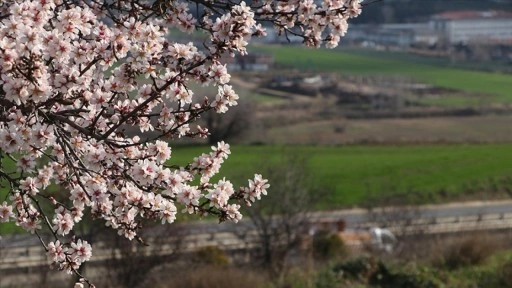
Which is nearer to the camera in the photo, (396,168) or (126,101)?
(126,101)

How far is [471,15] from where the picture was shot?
313ft

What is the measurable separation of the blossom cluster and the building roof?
298 ft

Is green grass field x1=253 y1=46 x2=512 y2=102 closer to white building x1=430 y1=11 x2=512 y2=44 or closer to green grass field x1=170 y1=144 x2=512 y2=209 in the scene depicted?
green grass field x1=170 y1=144 x2=512 y2=209

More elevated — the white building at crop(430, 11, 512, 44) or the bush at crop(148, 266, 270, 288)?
the white building at crop(430, 11, 512, 44)

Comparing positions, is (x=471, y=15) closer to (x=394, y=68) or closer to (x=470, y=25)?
(x=470, y=25)

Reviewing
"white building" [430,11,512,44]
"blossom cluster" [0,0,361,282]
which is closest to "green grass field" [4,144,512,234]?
"blossom cluster" [0,0,361,282]

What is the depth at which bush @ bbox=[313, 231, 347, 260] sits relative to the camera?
73.3ft

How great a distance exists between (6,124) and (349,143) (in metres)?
37.2

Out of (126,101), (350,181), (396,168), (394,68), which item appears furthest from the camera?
(394,68)

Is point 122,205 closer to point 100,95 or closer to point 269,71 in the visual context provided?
point 100,95

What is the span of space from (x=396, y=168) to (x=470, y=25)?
61.1 metres

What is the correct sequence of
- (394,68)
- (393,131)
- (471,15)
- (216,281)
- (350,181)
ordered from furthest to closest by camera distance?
(471,15) < (394,68) < (393,131) < (350,181) < (216,281)

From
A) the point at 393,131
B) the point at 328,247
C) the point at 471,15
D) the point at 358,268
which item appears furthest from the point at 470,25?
the point at 358,268

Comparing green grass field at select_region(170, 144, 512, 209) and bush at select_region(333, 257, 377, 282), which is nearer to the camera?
bush at select_region(333, 257, 377, 282)
